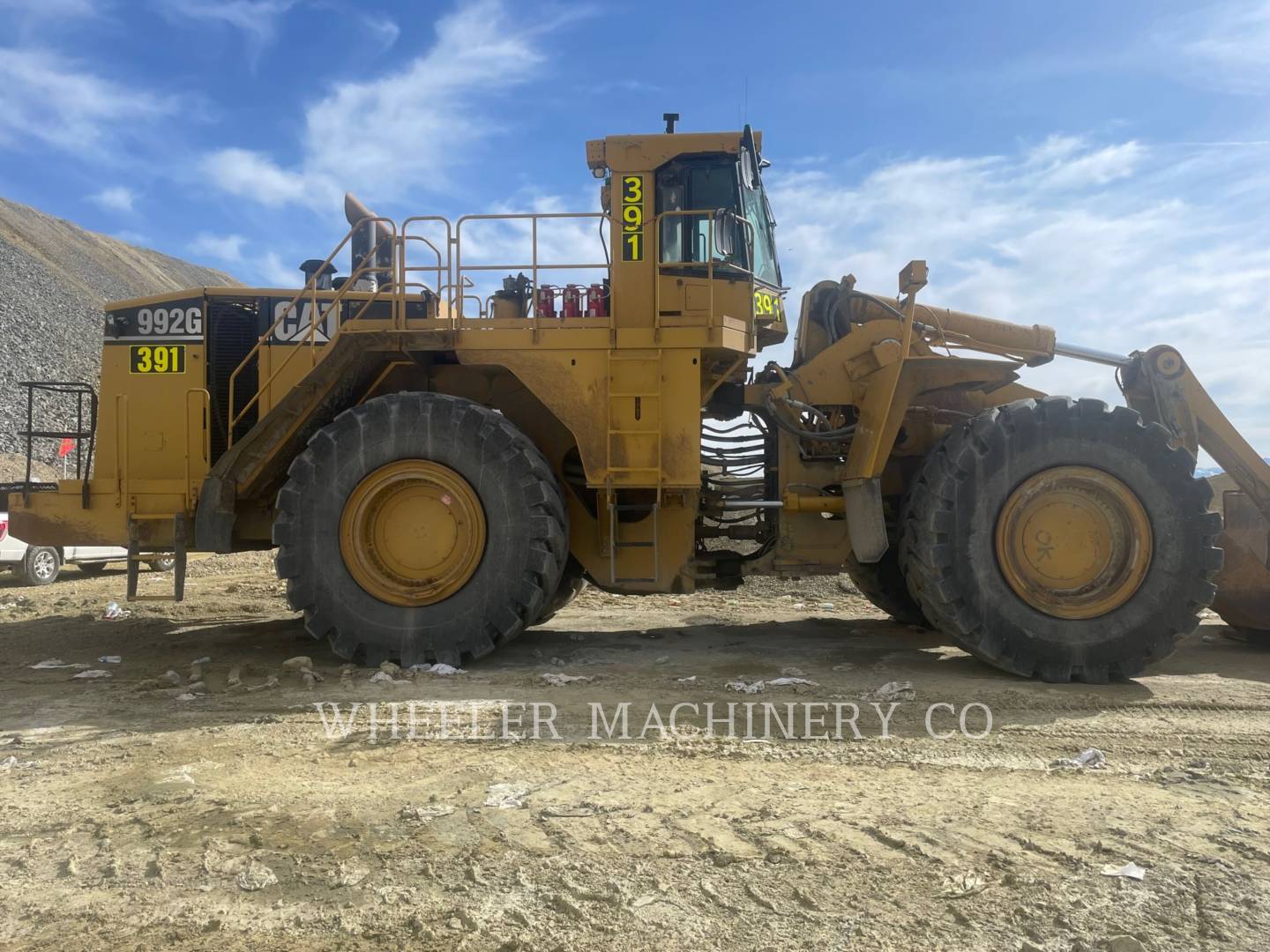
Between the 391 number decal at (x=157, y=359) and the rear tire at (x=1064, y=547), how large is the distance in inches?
231

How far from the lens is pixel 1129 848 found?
3.03 metres

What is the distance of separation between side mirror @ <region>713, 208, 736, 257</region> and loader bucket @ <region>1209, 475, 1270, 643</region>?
432 centimetres

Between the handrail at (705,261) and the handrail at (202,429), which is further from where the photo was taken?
the handrail at (202,429)

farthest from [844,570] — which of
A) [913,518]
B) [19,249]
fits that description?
[19,249]

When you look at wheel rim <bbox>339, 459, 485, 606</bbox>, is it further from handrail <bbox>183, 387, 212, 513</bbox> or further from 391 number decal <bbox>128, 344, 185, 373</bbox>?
391 number decal <bbox>128, 344, 185, 373</bbox>

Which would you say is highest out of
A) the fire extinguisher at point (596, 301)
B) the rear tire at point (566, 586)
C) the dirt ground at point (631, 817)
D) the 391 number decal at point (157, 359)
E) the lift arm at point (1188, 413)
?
the fire extinguisher at point (596, 301)

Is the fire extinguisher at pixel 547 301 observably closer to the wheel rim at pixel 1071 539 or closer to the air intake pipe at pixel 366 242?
the air intake pipe at pixel 366 242

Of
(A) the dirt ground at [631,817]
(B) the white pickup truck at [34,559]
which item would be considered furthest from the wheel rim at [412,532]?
(B) the white pickup truck at [34,559]

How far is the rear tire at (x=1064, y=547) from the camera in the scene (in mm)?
5598

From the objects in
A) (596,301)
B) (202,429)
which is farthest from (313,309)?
(596,301)

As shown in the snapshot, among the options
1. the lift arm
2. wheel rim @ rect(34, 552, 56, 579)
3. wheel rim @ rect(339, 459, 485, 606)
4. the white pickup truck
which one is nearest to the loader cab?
wheel rim @ rect(339, 459, 485, 606)

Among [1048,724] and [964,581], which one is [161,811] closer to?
[1048,724]

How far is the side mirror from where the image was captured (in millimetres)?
6527

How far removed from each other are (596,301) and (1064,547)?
3665 millimetres
